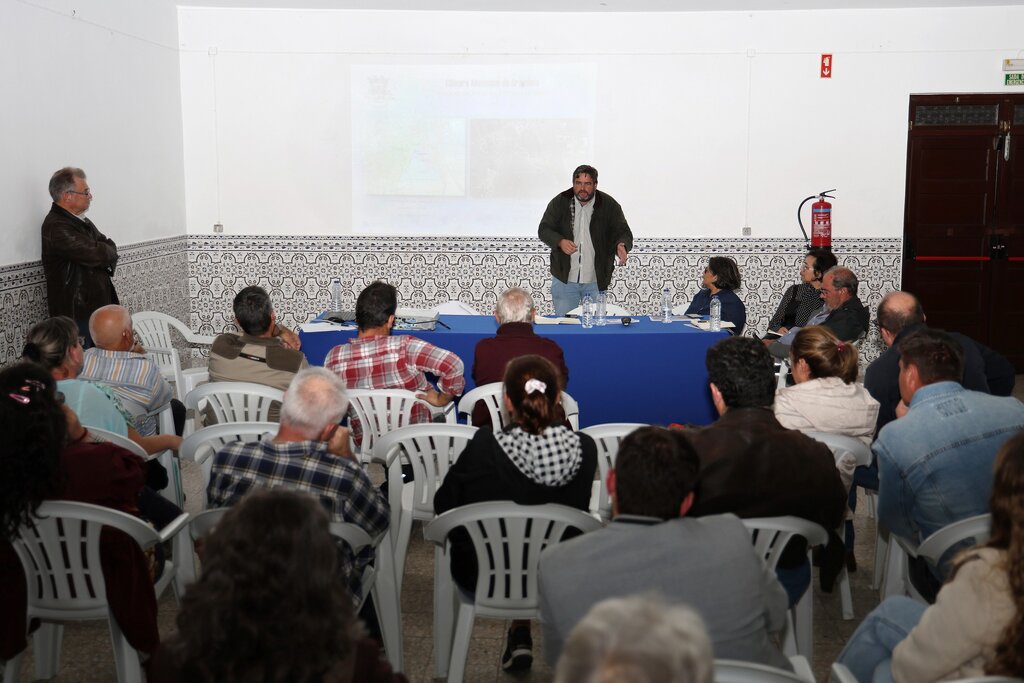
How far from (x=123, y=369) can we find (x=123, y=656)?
1.64 m

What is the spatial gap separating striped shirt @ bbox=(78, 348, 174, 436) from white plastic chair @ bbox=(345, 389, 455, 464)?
2.63 ft

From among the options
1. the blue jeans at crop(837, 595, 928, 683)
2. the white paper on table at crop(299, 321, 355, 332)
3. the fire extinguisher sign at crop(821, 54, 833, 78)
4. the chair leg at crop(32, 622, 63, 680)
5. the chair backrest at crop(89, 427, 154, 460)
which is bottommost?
the chair leg at crop(32, 622, 63, 680)

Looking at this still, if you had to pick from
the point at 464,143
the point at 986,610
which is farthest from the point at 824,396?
the point at 464,143

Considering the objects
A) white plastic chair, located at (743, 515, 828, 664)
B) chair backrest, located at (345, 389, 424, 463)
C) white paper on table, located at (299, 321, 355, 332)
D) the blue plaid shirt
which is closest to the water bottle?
white paper on table, located at (299, 321, 355, 332)

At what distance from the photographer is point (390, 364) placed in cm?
431

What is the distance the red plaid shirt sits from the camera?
4.28m

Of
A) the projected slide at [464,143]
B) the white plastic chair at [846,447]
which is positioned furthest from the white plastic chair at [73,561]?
the projected slide at [464,143]

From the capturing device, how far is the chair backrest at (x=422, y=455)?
3473mm

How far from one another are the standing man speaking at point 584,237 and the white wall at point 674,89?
1.04 metres

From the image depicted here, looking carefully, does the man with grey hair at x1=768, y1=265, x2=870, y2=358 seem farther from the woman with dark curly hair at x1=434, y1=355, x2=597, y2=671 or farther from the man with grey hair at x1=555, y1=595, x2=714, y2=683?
the man with grey hair at x1=555, y1=595, x2=714, y2=683

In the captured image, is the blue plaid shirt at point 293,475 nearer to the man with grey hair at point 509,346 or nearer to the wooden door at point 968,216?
the man with grey hair at point 509,346

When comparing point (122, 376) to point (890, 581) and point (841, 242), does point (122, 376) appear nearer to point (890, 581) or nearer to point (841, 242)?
point (890, 581)

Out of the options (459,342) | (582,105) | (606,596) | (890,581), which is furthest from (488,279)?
(606,596)

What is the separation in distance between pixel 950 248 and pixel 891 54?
172 centimetres
